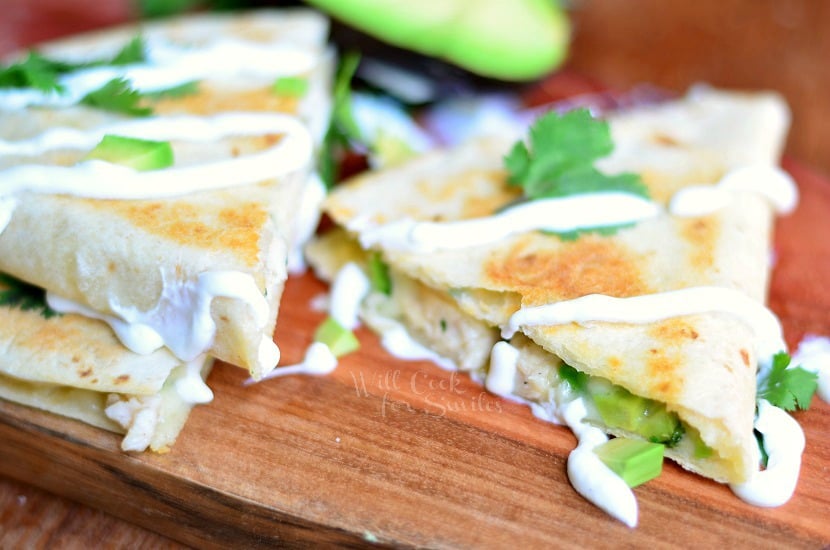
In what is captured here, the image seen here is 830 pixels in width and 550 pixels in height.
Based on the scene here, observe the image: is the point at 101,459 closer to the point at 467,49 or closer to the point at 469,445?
the point at 469,445

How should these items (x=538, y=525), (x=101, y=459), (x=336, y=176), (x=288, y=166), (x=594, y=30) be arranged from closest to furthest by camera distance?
(x=538, y=525) → (x=101, y=459) → (x=288, y=166) → (x=336, y=176) → (x=594, y=30)

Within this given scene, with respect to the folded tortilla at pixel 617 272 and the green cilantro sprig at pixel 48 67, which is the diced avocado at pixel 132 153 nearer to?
the green cilantro sprig at pixel 48 67

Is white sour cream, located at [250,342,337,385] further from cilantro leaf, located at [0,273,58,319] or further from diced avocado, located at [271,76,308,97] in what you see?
diced avocado, located at [271,76,308,97]

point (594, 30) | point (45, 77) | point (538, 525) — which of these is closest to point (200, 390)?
point (538, 525)

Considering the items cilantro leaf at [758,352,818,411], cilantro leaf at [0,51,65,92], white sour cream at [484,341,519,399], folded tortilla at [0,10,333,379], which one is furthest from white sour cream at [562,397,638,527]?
cilantro leaf at [0,51,65,92]

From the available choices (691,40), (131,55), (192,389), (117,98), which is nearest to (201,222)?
(192,389)

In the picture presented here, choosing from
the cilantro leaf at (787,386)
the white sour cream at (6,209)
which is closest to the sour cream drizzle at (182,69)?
the white sour cream at (6,209)
